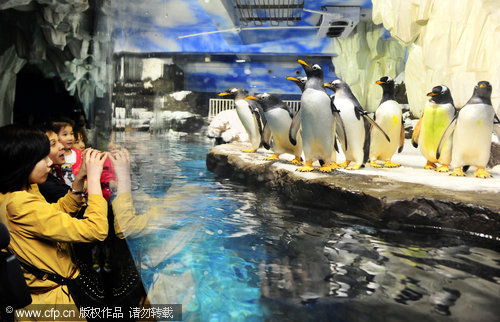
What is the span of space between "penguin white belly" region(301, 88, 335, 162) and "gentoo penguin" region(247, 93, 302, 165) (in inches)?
8.2

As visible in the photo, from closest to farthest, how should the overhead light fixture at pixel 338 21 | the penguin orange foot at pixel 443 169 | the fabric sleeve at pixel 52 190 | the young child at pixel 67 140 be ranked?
1. the fabric sleeve at pixel 52 190
2. the young child at pixel 67 140
3. the overhead light fixture at pixel 338 21
4. the penguin orange foot at pixel 443 169

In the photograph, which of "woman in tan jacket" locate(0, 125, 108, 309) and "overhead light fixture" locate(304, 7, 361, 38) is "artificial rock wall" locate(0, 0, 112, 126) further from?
"woman in tan jacket" locate(0, 125, 108, 309)

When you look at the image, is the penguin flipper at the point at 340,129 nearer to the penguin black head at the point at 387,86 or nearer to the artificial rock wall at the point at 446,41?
the penguin black head at the point at 387,86

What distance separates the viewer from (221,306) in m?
1.04

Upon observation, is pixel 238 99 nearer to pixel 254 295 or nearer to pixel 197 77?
pixel 197 77

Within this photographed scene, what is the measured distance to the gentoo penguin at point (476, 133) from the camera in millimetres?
2232

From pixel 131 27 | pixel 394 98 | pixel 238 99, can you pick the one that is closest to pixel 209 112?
pixel 238 99

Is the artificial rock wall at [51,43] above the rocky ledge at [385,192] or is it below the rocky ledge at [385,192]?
above

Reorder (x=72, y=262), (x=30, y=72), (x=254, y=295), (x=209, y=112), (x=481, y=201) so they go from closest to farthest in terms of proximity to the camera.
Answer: (x=72, y=262) < (x=254, y=295) < (x=481, y=201) < (x=209, y=112) < (x=30, y=72)

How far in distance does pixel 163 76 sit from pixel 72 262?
2.36 feet

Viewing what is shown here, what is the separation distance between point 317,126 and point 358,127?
0.41m

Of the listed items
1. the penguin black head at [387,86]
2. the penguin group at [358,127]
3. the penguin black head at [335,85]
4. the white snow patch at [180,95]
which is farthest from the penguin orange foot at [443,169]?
the white snow patch at [180,95]

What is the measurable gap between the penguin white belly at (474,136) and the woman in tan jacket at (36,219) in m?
2.26

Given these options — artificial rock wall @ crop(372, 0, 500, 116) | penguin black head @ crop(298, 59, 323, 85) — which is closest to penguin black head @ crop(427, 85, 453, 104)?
artificial rock wall @ crop(372, 0, 500, 116)
